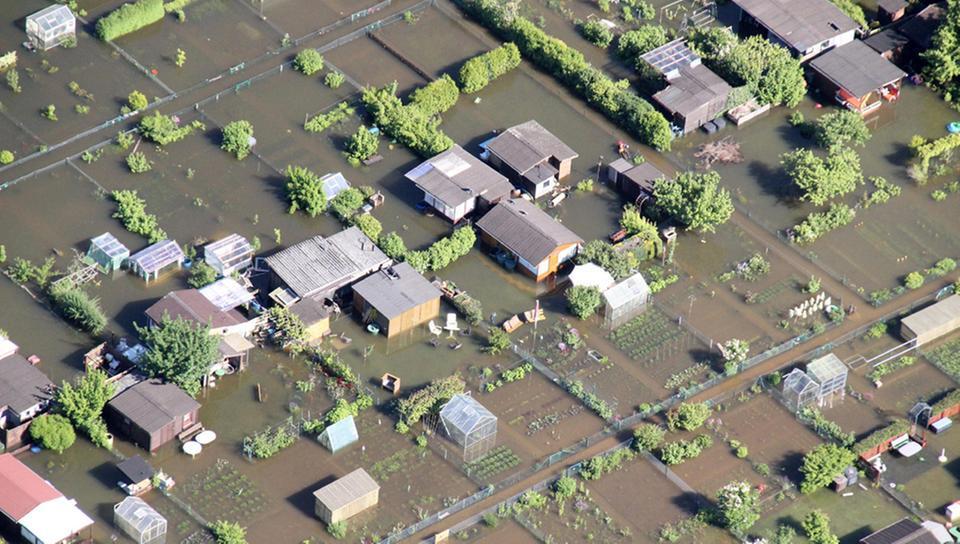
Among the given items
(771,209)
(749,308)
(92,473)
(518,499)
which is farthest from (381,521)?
(771,209)

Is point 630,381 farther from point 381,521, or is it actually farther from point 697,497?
point 381,521

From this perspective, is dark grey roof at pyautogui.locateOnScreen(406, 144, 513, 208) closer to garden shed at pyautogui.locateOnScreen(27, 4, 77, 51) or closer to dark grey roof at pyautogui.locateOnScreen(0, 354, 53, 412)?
garden shed at pyautogui.locateOnScreen(27, 4, 77, 51)

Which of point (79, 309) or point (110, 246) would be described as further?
point (110, 246)

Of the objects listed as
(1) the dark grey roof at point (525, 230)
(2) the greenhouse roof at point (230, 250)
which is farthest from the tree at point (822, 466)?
(2) the greenhouse roof at point (230, 250)

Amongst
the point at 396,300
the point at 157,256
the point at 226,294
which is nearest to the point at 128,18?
the point at 157,256

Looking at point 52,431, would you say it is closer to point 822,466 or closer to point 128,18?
point 128,18

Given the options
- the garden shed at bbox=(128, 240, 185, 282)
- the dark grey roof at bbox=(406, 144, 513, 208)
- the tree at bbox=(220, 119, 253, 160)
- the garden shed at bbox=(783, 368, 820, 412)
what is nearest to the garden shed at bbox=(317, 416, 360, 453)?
the garden shed at bbox=(128, 240, 185, 282)

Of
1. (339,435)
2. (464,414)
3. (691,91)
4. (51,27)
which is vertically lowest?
(339,435)
